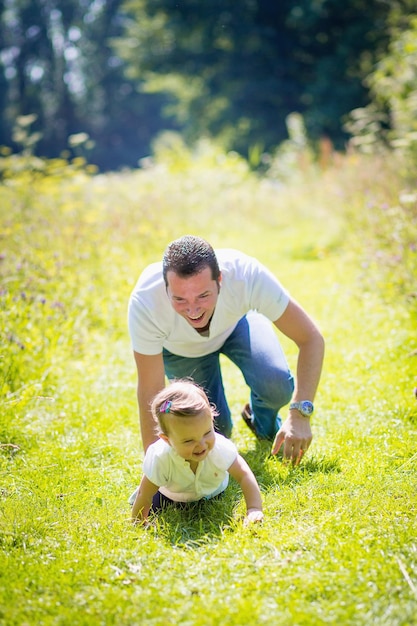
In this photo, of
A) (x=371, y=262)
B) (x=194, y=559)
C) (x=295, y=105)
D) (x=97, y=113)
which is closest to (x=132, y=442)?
(x=194, y=559)

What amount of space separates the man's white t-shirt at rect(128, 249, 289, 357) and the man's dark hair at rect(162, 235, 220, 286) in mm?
230

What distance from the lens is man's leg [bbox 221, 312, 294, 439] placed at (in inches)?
130

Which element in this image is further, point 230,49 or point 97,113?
point 97,113

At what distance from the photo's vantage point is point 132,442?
11.7ft

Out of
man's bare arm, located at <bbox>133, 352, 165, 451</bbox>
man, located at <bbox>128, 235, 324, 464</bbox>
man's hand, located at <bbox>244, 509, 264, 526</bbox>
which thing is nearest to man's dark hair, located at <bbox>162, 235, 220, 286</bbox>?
man, located at <bbox>128, 235, 324, 464</bbox>

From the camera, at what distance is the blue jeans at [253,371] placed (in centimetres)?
331

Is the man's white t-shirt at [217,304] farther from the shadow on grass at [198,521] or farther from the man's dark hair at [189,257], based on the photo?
the shadow on grass at [198,521]

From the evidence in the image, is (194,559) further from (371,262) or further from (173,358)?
(371,262)

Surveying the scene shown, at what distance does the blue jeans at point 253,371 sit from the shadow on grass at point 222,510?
25 centimetres

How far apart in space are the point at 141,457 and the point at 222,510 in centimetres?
77

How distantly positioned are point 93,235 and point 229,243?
3.23 metres

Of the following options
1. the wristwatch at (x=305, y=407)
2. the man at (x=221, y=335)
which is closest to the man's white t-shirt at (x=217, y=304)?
the man at (x=221, y=335)

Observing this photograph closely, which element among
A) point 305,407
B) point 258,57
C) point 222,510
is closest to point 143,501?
point 222,510

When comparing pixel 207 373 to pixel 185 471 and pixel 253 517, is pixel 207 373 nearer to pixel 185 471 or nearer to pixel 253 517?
pixel 185 471
